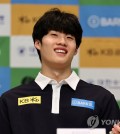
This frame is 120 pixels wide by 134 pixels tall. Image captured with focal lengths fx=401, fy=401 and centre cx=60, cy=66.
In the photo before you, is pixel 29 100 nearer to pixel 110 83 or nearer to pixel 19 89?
pixel 19 89

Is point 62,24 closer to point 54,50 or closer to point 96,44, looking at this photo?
point 54,50

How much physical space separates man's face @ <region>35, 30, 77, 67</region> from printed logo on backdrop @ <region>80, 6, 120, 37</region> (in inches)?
23.7

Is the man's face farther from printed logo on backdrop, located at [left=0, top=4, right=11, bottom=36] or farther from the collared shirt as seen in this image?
printed logo on backdrop, located at [left=0, top=4, right=11, bottom=36]

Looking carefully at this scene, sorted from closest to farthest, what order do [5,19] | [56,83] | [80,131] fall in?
[80,131] < [56,83] < [5,19]

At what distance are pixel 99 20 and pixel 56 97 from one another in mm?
749

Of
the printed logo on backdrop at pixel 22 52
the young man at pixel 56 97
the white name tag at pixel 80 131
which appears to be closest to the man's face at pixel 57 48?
the young man at pixel 56 97

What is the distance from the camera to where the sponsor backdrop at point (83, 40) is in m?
1.96

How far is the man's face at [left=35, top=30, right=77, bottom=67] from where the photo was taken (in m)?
1.33

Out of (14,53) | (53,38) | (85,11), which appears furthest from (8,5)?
(53,38)

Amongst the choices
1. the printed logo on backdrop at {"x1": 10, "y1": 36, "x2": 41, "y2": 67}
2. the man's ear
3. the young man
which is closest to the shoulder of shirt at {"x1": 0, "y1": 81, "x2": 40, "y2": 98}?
the young man

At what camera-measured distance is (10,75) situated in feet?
6.48

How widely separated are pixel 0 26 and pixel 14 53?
0.49ft

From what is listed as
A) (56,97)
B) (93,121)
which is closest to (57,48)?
(56,97)

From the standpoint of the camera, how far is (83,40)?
6.44 ft
